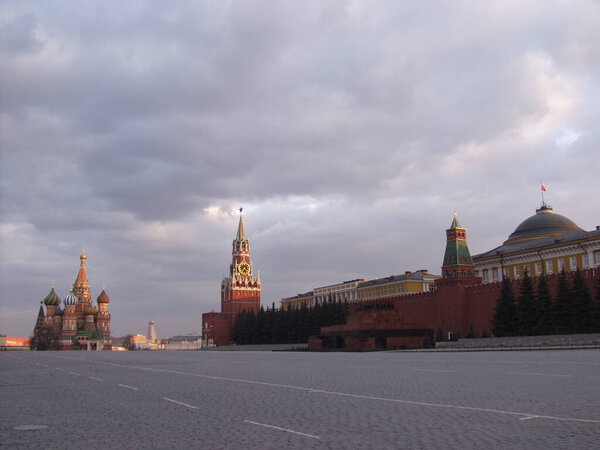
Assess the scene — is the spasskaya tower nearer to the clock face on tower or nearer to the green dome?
the clock face on tower

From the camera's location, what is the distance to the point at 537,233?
61031 millimetres

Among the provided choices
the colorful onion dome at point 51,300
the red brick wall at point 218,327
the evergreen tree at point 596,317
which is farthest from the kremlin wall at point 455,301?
the colorful onion dome at point 51,300

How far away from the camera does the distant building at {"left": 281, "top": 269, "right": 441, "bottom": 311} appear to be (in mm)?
73250

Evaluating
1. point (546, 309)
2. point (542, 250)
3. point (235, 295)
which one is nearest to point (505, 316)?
point (546, 309)

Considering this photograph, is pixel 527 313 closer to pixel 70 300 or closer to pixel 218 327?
pixel 218 327

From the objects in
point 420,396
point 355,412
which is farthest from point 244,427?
point 420,396

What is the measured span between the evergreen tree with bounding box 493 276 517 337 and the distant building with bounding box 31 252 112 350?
80568 mm

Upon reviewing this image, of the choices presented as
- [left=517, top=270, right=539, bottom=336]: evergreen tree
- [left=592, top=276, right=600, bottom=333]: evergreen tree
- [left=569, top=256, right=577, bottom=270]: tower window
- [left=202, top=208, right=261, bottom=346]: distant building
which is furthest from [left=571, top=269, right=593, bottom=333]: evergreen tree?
[left=202, top=208, right=261, bottom=346]: distant building

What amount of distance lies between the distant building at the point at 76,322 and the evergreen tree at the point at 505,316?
8057 centimetres

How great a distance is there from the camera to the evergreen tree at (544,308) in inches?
1500

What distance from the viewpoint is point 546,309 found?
3862 cm

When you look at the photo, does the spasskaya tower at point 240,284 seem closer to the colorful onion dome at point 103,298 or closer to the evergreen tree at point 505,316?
the colorful onion dome at point 103,298

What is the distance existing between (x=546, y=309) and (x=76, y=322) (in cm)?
8996

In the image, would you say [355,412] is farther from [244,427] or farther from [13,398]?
[13,398]
